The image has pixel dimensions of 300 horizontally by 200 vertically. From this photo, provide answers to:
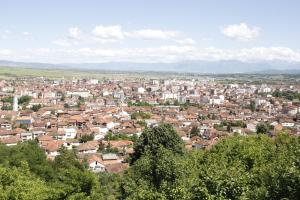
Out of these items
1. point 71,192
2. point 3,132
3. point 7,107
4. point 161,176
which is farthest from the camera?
point 7,107

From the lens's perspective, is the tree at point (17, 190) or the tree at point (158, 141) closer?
the tree at point (17, 190)

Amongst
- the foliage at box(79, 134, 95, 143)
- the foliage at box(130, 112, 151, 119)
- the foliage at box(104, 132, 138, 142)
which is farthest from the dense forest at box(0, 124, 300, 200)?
the foliage at box(130, 112, 151, 119)

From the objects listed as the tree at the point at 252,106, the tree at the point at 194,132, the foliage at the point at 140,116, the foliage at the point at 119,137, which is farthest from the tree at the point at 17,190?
the tree at the point at 252,106

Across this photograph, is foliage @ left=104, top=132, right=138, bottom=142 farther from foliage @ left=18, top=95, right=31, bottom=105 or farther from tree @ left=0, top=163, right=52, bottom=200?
foliage @ left=18, top=95, right=31, bottom=105

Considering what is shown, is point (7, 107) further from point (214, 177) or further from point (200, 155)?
point (214, 177)

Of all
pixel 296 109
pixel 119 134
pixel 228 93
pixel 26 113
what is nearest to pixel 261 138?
pixel 119 134

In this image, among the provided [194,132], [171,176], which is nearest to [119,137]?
[194,132]

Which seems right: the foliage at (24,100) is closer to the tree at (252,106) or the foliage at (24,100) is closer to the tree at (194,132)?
the tree at (194,132)

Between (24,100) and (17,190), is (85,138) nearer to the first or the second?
(17,190)
